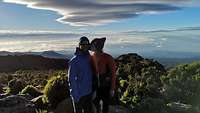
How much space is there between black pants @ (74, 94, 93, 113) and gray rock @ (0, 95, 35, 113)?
4.15 m

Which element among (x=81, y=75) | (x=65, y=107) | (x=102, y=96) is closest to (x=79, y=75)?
(x=81, y=75)

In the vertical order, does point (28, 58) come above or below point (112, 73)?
below

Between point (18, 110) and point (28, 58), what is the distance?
53848 mm

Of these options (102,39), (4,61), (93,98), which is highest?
(102,39)

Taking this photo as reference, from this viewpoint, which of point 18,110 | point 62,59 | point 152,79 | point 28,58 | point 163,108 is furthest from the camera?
point 28,58

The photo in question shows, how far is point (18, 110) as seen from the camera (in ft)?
54.2

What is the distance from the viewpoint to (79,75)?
12500mm

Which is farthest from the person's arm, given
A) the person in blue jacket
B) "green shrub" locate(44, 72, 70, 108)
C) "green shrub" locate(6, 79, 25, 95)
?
"green shrub" locate(6, 79, 25, 95)

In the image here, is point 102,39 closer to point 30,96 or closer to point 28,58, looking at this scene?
point 30,96

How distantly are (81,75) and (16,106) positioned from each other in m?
4.75

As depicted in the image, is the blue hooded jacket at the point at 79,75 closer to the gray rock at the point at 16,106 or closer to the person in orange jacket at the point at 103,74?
the person in orange jacket at the point at 103,74

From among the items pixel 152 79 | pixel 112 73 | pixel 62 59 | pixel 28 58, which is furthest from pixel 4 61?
pixel 112 73

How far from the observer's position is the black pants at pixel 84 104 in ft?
41.3

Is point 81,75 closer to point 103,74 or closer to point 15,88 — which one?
point 103,74
